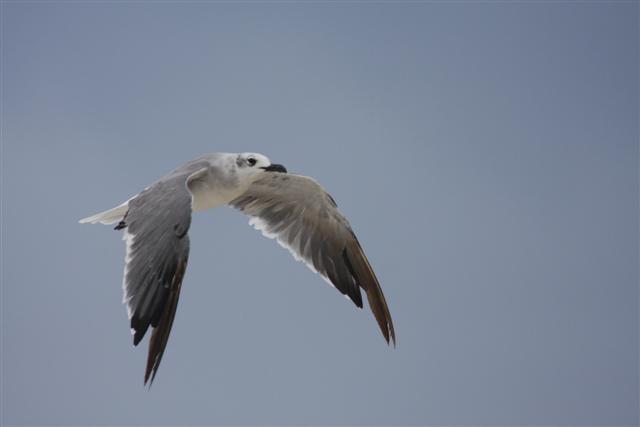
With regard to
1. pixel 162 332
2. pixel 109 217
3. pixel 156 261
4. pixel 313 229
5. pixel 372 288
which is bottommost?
pixel 162 332

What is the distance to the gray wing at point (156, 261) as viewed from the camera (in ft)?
14.9

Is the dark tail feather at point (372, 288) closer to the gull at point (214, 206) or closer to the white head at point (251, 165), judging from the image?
the gull at point (214, 206)

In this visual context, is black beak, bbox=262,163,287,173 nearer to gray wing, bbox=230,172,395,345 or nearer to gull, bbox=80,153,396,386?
gull, bbox=80,153,396,386

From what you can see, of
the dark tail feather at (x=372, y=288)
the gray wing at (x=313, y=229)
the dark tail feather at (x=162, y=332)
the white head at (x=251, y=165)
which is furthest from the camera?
the gray wing at (x=313, y=229)

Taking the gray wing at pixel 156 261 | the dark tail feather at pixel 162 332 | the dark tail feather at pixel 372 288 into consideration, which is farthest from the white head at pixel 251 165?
the dark tail feather at pixel 162 332

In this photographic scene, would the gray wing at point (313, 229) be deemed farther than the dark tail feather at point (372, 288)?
Yes

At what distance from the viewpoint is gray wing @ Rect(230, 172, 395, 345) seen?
701 cm

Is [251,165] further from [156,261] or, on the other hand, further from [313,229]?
[156,261]

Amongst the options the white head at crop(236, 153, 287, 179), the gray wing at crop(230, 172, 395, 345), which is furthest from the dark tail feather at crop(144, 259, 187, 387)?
the gray wing at crop(230, 172, 395, 345)

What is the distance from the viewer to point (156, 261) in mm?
4809

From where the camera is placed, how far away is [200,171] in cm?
600

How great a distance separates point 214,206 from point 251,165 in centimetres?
43

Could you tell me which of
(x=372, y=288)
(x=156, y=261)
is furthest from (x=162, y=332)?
(x=372, y=288)

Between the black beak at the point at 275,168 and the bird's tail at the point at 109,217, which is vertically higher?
the black beak at the point at 275,168
